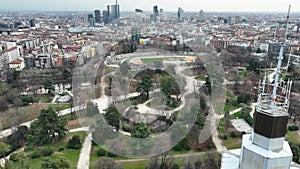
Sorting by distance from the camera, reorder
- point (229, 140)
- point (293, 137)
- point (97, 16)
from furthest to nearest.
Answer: point (97, 16)
point (293, 137)
point (229, 140)

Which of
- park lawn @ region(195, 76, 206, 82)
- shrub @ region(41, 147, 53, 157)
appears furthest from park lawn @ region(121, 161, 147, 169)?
park lawn @ region(195, 76, 206, 82)

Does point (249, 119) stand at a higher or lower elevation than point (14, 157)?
higher

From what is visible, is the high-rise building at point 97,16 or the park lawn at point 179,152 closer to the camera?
the park lawn at point 179,152

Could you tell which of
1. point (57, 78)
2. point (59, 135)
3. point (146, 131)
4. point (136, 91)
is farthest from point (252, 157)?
point (57, 78)

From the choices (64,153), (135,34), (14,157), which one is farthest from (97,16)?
(14,157)

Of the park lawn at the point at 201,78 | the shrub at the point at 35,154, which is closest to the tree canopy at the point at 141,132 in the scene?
the shrub at the point at 35,154

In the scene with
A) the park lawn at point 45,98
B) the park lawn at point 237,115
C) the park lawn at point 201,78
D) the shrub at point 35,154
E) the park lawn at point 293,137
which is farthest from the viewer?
the park lawn at point 201,78

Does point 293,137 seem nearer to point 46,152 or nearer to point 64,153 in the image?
point 64,153

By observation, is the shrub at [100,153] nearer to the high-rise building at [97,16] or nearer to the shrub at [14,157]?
the shrub at [14,157]

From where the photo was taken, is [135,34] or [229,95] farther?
[135,34]

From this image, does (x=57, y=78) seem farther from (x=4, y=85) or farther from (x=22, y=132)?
(x=22, y=132)

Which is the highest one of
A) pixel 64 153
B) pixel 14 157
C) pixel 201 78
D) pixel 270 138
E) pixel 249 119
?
pixel 270 138
